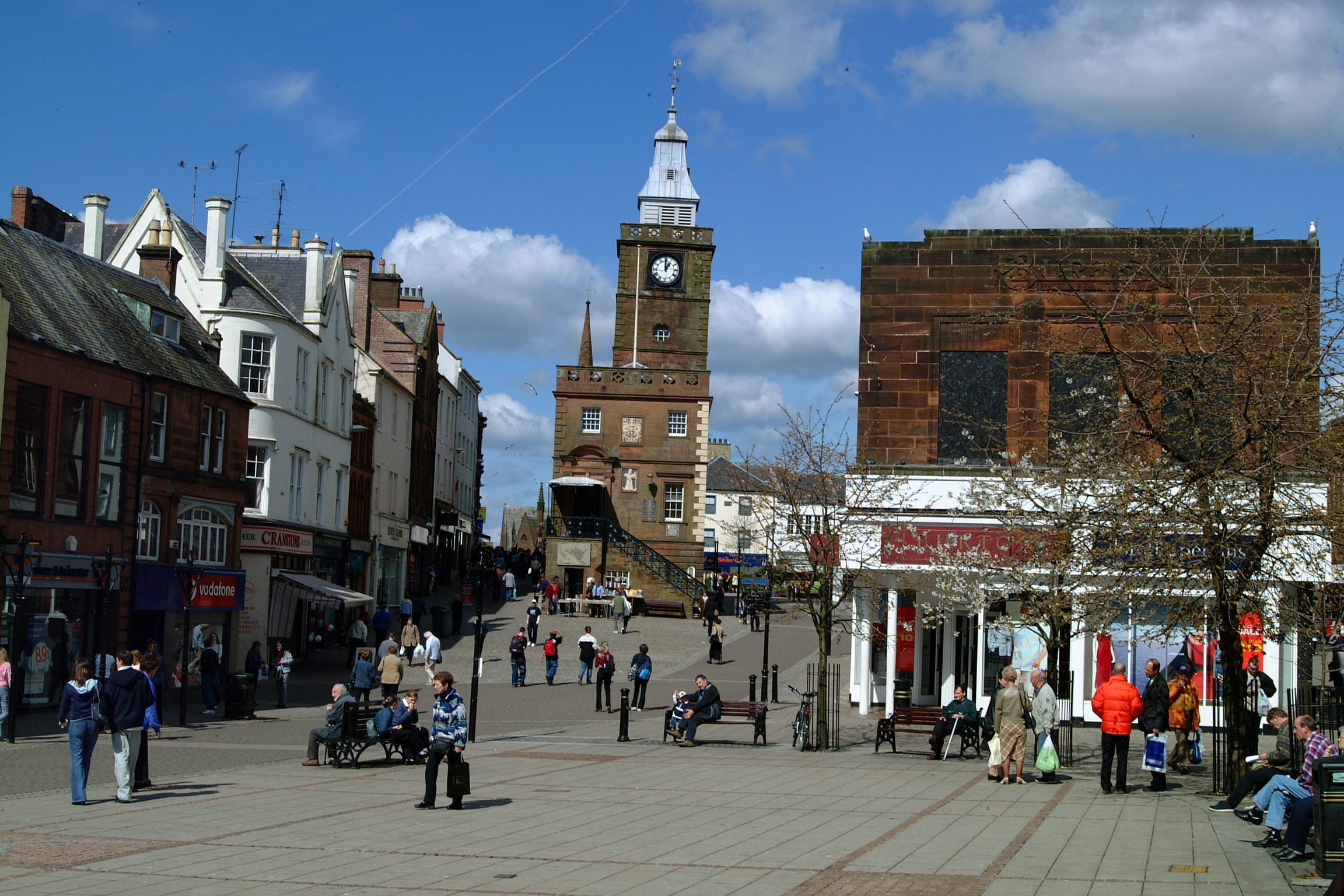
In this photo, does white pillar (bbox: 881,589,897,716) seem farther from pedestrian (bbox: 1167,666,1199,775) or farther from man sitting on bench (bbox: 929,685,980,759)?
pedestrian (bbox: 1167,666,1199,775)

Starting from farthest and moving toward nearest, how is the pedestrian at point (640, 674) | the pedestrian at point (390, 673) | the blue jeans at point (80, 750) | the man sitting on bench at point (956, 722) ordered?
the pedestrian at point (640, 674) < the pedestrian at point (390, 673) < the man sitting on bench at point (956, 722) < the blue jeans at point (80, 750)

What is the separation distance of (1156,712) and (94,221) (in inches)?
1136

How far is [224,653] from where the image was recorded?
→ 1259 inches

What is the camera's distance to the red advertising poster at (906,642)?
27.1 metres

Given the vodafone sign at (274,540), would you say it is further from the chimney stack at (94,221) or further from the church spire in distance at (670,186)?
A: the church spire in distance at (670,186)

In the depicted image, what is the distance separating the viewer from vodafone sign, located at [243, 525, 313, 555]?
114 feet

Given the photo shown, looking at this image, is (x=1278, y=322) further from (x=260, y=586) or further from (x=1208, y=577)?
(x=260, y=586)

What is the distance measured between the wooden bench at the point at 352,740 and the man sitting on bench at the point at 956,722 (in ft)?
26.4

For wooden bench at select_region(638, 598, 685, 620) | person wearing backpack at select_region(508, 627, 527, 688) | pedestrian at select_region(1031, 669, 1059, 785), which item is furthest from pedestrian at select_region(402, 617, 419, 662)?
pedestrian at select_region(1031, 669, 1059, 785)

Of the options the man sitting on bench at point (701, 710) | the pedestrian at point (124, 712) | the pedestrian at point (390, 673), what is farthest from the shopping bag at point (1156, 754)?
the pedestrian at point (390, 673)

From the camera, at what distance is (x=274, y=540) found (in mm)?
35594

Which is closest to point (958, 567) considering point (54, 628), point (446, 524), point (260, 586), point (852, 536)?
point (852, 536)

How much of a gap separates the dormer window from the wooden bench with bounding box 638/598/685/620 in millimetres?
24696

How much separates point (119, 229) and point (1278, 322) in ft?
116
